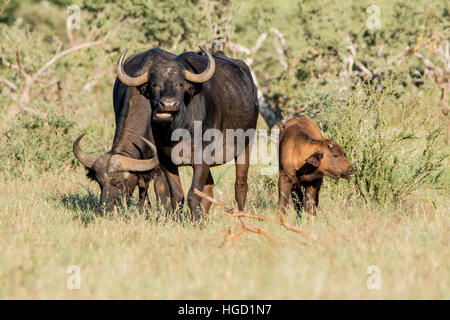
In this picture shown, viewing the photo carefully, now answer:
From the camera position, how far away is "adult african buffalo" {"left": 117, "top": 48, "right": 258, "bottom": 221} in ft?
20.9

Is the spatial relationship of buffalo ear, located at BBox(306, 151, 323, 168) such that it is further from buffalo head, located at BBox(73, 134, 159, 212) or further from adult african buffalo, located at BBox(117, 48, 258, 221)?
buffalo head, located at BBox(73, 134, 159, 212)

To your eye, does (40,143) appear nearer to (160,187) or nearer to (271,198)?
(160,187)

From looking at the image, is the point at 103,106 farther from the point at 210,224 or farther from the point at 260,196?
the point at 210,224

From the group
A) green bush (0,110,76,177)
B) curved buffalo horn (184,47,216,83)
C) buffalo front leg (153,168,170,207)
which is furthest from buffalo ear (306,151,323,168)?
green bush (0,110,76,177)

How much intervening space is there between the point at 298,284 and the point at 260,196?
4700 millimetres

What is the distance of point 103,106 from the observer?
768 inches

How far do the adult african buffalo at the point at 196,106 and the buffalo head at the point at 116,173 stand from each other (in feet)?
0.86

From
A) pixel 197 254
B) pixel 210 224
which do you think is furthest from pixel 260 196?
pixel 197 254

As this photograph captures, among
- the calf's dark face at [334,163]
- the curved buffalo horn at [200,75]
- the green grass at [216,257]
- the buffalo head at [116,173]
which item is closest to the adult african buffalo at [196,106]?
the curved buffalo horn at [200,75]

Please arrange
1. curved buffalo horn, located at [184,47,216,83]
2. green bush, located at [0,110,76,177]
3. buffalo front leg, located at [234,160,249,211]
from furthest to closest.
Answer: green bush, located at [0,110,76,177] < buffalo front leg, located at [234,160,249,211] < curved buffalo horn, located at [184,47,216,83]

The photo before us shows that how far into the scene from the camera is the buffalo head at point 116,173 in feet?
23.4

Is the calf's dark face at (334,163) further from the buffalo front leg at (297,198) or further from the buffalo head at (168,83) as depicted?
the buffalo head at (168,83)

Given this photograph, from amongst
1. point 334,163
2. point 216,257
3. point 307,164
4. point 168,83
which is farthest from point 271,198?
point 216,257
